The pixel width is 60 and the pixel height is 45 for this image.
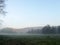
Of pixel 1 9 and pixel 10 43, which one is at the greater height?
pixel 1 9

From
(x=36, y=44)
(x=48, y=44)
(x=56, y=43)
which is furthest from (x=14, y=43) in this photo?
(x=56, y=43)

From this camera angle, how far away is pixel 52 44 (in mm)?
16406

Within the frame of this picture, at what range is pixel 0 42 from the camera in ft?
52.0

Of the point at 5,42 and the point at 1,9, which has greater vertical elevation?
the point at 1,9

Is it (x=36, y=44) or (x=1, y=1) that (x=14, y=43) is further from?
(x=1, y=1)

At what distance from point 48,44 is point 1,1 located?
7900 millimetres

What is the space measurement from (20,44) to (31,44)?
1.27 metres

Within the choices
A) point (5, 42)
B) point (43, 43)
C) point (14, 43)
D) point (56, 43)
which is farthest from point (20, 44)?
point (56, 43)

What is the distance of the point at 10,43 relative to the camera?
50.8 feet

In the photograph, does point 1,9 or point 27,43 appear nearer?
point 27,43

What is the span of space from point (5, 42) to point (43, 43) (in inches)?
178

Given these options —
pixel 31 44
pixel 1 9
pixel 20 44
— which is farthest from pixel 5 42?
pixel 1 9

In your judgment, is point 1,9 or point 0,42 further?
point 1,9

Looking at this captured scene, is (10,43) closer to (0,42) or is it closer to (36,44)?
(0,42)
